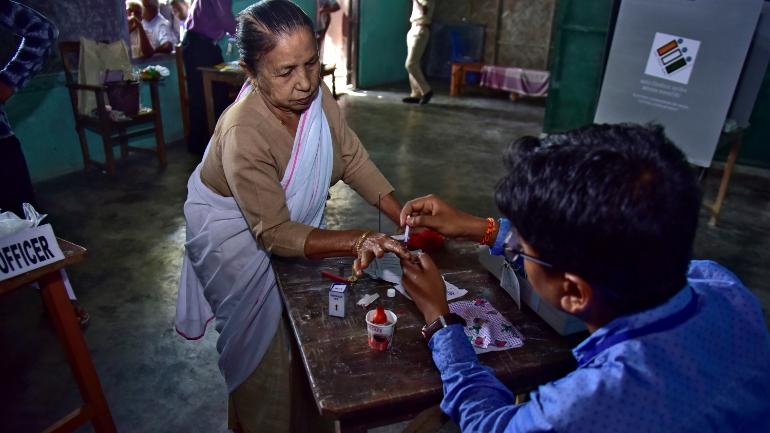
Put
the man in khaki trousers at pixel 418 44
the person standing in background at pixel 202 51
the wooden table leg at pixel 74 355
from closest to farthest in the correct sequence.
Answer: the wooden table leg at pixel 74 355, the person standing in background at pixel 202 51, the man in khaki trousers at pixel 418 44

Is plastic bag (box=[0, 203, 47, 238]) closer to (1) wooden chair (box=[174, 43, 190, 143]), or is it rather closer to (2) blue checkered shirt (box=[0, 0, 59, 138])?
(2) blue checkered shirt (box=[0, 0, 59, 138])

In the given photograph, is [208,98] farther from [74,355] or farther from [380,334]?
[380,334]

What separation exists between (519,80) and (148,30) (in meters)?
5.84

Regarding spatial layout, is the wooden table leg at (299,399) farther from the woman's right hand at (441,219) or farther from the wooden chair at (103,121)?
the wooden chair at (103,121)

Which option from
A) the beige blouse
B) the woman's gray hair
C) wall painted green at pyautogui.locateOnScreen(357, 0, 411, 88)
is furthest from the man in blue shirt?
wall painted green at pyautogui.locateOnScreen(357, 0, 411, 88)

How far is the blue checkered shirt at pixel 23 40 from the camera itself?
245 centimetres

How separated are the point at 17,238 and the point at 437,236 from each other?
1279 millimetres

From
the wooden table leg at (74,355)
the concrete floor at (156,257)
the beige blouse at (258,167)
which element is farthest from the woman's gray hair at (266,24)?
the concrete floor at (156,257)

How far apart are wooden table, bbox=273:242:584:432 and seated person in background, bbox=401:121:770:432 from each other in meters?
0.23

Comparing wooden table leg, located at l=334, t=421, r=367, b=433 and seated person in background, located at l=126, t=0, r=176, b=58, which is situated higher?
seated person in background, located at l=126, t=0, r=176, b=58

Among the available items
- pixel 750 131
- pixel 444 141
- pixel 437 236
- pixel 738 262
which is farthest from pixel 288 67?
pixel 750 131

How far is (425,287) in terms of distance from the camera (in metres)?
1.32

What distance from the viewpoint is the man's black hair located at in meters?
0.78

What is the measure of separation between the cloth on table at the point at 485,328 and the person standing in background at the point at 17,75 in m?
1.97
